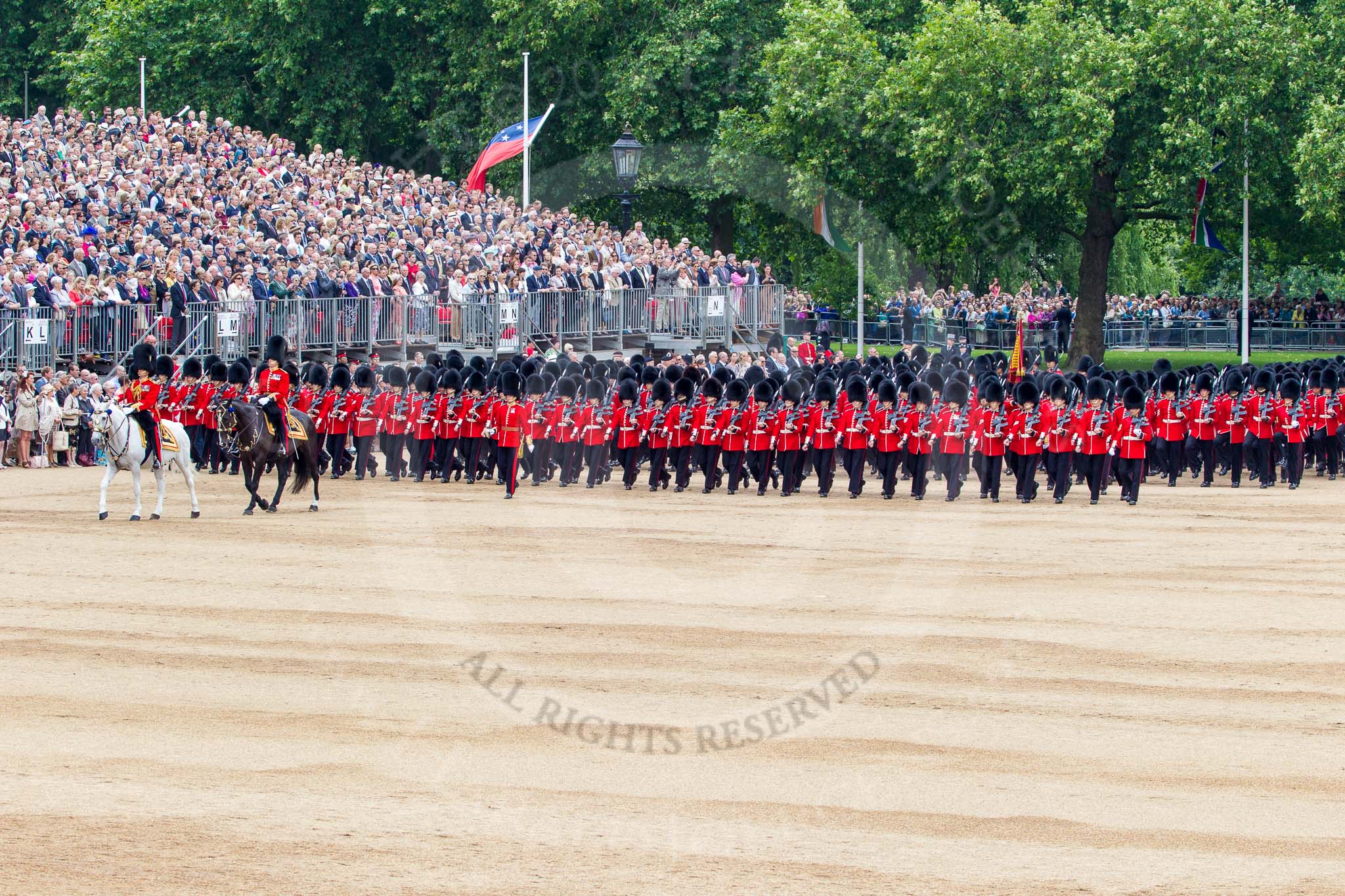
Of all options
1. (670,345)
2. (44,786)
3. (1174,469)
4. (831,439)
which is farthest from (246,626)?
(670,345)

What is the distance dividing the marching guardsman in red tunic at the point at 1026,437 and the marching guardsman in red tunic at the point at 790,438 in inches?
93.5

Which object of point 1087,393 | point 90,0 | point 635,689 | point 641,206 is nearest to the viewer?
point 635,689

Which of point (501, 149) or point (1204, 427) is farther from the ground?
point (501, 149)

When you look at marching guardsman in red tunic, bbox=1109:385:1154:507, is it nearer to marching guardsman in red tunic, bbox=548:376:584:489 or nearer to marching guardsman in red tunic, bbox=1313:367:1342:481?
marching guardsman in red tunic, bbox=1313:367:1342:481

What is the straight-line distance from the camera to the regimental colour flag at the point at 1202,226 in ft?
110

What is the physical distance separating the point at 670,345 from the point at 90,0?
89.9 ft

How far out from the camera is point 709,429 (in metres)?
21.9

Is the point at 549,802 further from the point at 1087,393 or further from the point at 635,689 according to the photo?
the point at 1087,393

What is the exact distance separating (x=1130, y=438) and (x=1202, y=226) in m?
15.8

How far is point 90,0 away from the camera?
5206cm

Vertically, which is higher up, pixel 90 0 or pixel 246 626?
pixel 90 0

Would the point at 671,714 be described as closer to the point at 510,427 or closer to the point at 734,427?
the point at 510,427

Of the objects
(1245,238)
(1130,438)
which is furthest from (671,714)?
(1245,238)

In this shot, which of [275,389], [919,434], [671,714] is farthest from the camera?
[919,434]
